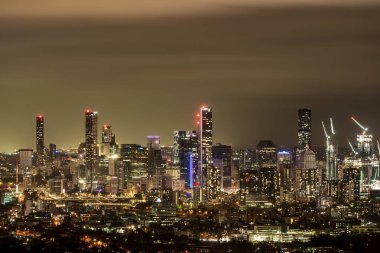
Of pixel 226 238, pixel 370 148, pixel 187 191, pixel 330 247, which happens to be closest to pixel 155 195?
pixel 187 191

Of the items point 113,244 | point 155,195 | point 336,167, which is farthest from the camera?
point 336,167

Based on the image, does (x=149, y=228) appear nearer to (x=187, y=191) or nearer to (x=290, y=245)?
(x=290, y=245)

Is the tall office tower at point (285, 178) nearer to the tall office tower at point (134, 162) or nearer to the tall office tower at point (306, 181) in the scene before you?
the tall office tower at point (306, 181)

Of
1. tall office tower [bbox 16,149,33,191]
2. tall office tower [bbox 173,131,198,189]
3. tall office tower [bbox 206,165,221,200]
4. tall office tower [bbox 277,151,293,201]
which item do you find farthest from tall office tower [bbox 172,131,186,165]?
tall office tower [bbox 16,149,33,191]

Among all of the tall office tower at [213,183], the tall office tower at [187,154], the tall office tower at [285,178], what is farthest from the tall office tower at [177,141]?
the tall office tower at [285,178]

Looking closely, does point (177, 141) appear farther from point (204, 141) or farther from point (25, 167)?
point (25, 167)

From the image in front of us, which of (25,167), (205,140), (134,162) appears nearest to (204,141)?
(205,140)
